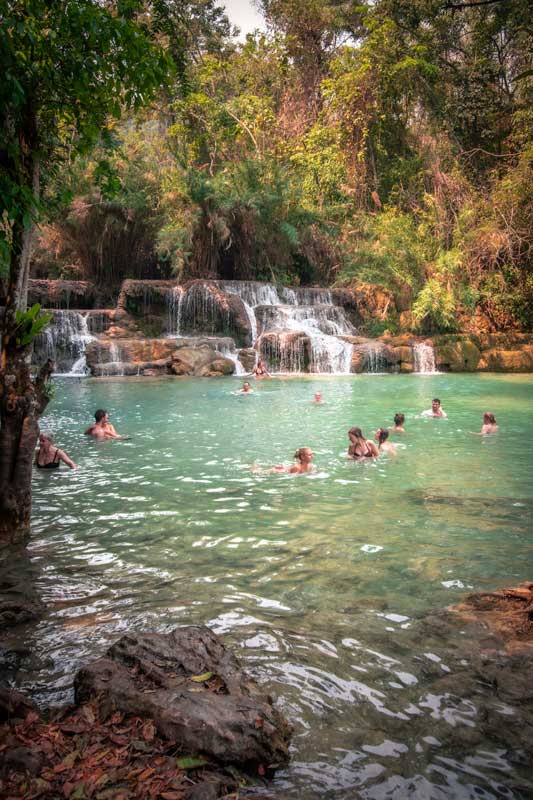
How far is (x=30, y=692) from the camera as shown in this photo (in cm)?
326

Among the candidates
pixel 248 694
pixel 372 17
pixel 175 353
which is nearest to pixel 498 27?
pixel 372 17

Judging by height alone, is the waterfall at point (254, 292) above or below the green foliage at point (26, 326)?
above

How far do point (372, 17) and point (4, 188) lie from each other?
3419 centimetres

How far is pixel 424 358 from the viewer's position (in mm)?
26547

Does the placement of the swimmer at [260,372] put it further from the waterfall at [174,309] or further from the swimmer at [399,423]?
the swimmer at [399,423]

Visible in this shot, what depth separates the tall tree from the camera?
4270 millimetres

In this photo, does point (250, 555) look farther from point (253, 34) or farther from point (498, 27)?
Answer: point (253, 34)

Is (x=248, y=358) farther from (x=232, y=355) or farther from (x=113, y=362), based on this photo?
(x=113, y=362)

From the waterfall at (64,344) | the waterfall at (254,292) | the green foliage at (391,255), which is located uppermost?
the green foliage at (391,255)

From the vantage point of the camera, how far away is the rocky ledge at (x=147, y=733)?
2.30 metres

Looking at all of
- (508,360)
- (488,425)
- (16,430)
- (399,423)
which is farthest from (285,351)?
A: (16,430)

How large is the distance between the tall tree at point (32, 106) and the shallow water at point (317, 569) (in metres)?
1.11

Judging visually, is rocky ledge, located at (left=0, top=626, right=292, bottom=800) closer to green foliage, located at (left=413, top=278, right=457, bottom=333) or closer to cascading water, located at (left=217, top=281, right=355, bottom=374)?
cascading water, located at (left=217, top=281, right=355, bottom=374)

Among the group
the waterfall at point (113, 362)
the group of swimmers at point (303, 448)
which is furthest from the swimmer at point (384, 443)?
the waterfall at point (113, 362)
